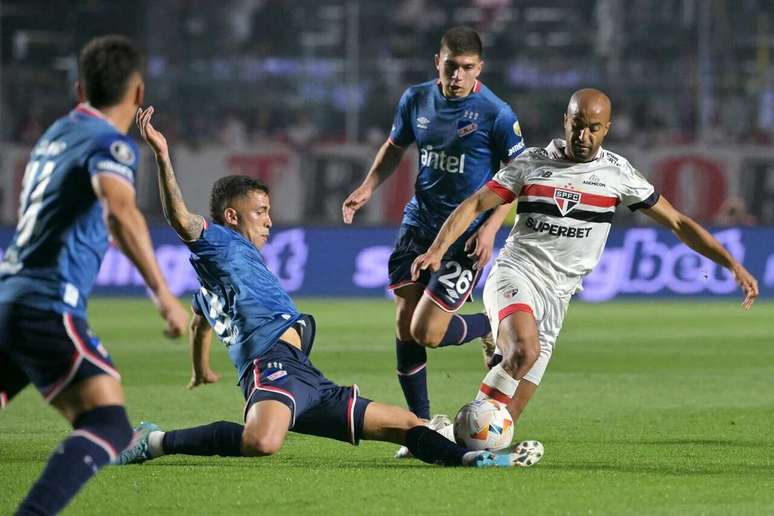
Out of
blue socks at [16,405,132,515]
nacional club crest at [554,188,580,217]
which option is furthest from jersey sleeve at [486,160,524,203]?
blue socks at [16,405,132,515]

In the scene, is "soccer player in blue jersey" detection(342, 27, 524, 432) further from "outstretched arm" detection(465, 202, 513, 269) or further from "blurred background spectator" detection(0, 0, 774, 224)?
"blurred background spectator" detection(0, 0, 774, 224)

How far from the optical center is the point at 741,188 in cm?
2247

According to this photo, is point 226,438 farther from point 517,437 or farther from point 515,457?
point 517,437

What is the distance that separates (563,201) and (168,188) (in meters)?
2.19

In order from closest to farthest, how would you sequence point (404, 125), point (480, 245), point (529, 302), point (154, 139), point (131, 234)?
point (131, 234) < point (154, 139) < point (529, 302) < point (480, 245) < point (404, 125)

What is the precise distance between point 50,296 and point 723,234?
54.0 feet

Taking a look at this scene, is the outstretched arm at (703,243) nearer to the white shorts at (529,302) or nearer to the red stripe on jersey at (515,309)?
the white shorts at (529,302)

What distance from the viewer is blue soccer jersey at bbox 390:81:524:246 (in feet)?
26.9

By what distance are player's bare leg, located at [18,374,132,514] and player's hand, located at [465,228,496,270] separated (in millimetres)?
3178

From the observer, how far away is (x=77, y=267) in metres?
4.80

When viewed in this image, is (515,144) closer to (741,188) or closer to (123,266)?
(123,266)

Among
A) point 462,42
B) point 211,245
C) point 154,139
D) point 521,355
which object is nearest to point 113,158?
point 154,139

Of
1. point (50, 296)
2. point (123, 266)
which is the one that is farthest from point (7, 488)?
point (123, 266)

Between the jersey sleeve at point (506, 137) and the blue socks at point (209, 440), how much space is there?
266 centimetres
